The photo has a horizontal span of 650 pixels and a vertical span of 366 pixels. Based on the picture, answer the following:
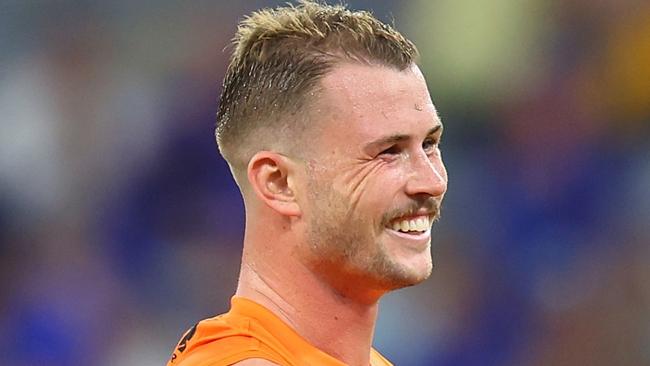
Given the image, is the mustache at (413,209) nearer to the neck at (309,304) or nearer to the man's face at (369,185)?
the man's face at (369,185)

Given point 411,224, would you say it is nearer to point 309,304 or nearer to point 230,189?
point 309,304

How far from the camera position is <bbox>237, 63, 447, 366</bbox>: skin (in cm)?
159

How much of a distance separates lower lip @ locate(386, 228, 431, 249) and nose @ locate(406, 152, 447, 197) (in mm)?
66

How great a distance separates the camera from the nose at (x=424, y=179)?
5.24ft

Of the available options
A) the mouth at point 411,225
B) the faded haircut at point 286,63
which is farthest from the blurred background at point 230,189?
the mouth at point 411,225

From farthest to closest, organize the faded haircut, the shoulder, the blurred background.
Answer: the blurred background < the faded haircut < the shoulder

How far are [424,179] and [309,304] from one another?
0.93 feet

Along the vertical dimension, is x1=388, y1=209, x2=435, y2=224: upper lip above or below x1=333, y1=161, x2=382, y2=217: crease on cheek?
below

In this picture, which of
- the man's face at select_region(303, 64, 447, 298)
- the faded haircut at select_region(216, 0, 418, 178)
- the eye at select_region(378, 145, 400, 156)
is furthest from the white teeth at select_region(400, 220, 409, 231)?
the faded haircut at select_region(216, 0, 418, 178)

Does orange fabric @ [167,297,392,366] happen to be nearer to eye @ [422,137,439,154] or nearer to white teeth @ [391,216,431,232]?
white teeth @ [391,216,431,232]

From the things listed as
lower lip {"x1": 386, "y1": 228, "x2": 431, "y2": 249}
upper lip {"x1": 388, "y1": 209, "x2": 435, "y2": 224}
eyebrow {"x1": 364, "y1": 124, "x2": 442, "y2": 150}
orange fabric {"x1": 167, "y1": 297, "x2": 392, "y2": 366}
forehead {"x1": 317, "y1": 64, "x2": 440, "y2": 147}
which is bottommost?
orange fabric {"x1": 167, "y1": 297, "x2": 392, "y2": 366}

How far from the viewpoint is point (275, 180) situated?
164 cm

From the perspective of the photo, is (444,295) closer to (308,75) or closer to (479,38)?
(479,38)

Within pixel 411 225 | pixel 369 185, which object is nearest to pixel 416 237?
pixel 411 225
